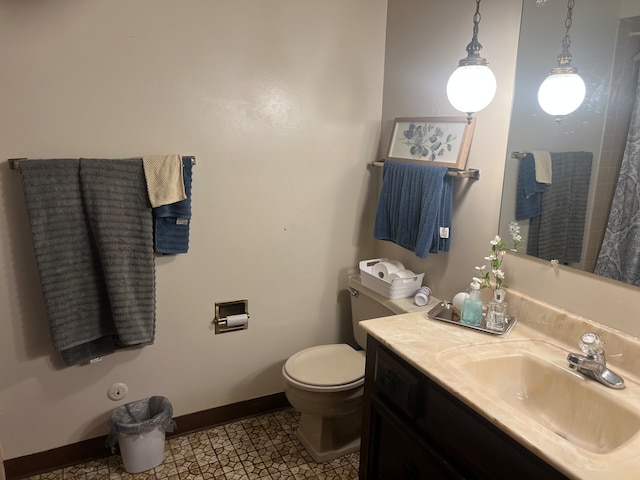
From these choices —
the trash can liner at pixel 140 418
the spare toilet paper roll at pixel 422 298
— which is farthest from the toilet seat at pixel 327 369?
the trash can liner at pixel 140 418

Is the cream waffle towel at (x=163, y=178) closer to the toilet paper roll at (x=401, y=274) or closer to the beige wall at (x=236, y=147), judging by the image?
the beige wall at (x=236, y=147)

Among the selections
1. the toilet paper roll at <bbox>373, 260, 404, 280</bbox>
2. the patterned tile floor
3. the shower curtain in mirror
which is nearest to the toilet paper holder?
the patterned tile floor

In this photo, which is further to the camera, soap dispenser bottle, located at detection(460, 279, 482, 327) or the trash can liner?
the trash can liner

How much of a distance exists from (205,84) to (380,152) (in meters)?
0.96

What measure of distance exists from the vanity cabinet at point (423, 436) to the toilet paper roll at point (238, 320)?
871mm

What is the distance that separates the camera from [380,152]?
238 centimetres

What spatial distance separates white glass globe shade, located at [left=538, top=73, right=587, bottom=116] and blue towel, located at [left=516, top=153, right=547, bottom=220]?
0.57 feet

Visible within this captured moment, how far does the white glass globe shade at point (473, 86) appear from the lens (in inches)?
58.4

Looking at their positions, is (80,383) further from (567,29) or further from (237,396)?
(567,29)

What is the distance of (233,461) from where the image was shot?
6.70ft

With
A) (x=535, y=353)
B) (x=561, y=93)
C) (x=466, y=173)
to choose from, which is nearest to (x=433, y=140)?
(x=466, y=173)

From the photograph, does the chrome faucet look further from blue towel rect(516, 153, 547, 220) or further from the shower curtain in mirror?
blue towel rect(516, 153, 547, 220)

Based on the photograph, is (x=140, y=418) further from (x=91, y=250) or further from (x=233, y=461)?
(x=91, y=250)

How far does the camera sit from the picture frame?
1.79 m
